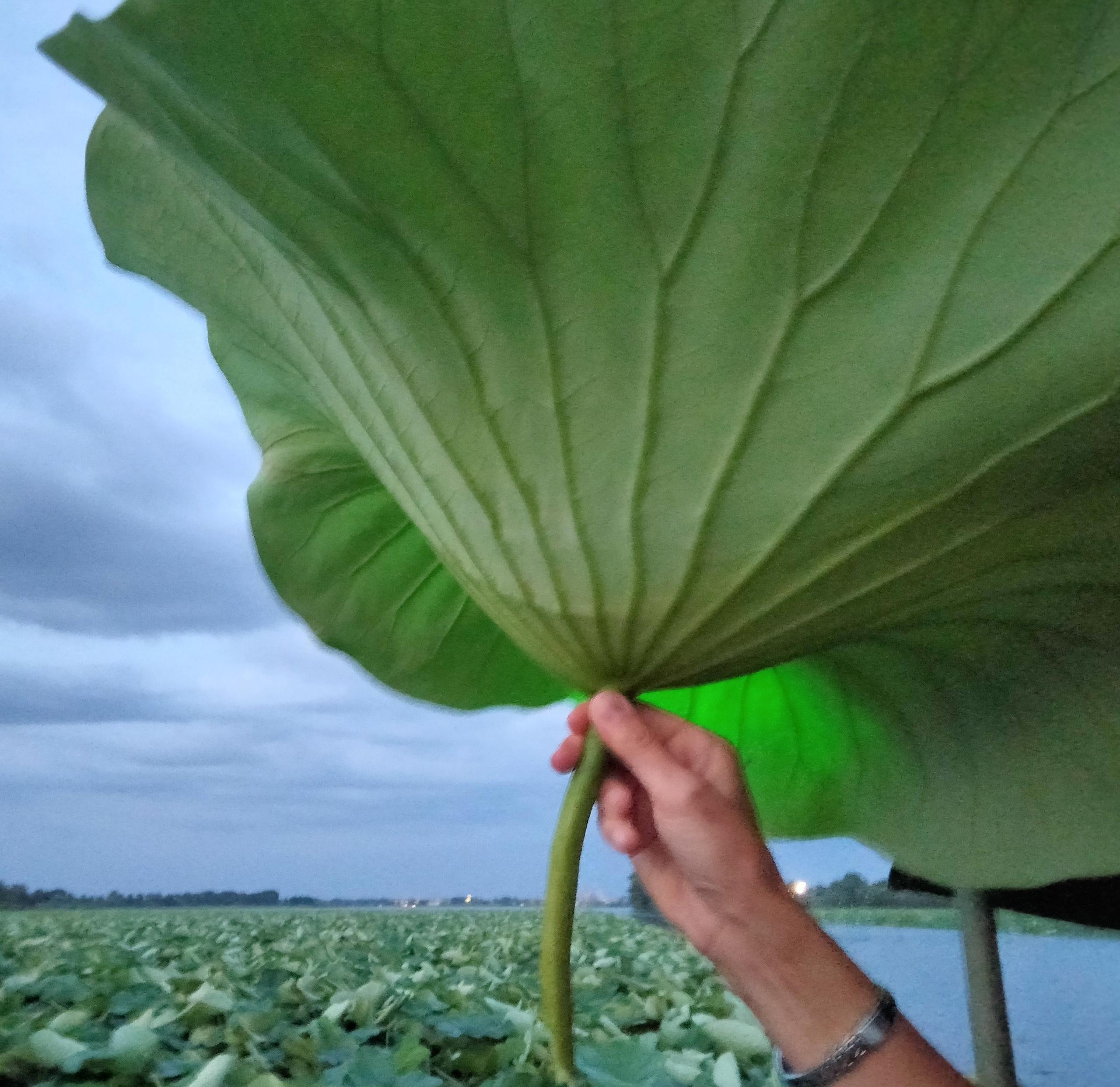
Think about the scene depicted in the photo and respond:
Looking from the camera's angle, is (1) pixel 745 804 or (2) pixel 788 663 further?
(2) pixel 788 663

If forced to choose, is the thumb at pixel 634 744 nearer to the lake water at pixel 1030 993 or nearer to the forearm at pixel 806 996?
the forearm at pixel 806 996

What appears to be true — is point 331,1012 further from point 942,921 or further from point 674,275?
point 942,921

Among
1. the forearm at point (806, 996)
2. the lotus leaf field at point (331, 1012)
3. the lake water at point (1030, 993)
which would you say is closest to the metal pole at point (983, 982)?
the lake water at point (1030, 993)

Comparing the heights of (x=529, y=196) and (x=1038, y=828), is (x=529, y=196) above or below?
above

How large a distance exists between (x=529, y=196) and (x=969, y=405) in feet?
0.52

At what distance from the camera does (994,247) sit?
11.2 inches

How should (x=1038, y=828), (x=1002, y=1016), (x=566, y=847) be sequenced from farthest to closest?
(x=1002, y=1016) → (x=1038, y=828) → (x=566, y=847)

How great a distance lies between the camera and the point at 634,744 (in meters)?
0.40

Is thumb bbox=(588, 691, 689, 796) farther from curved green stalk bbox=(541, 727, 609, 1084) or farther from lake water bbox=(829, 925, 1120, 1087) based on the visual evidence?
lake water bbox=(829, 925, 1120, 1087)

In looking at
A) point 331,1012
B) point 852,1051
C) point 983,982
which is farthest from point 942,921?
point 331,1012

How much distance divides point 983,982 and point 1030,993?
0.04 meters

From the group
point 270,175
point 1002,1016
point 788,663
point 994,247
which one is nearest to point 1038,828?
point 788,663

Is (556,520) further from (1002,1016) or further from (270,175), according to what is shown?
(1002,1016)

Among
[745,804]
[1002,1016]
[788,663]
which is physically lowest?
[1002,1016]
